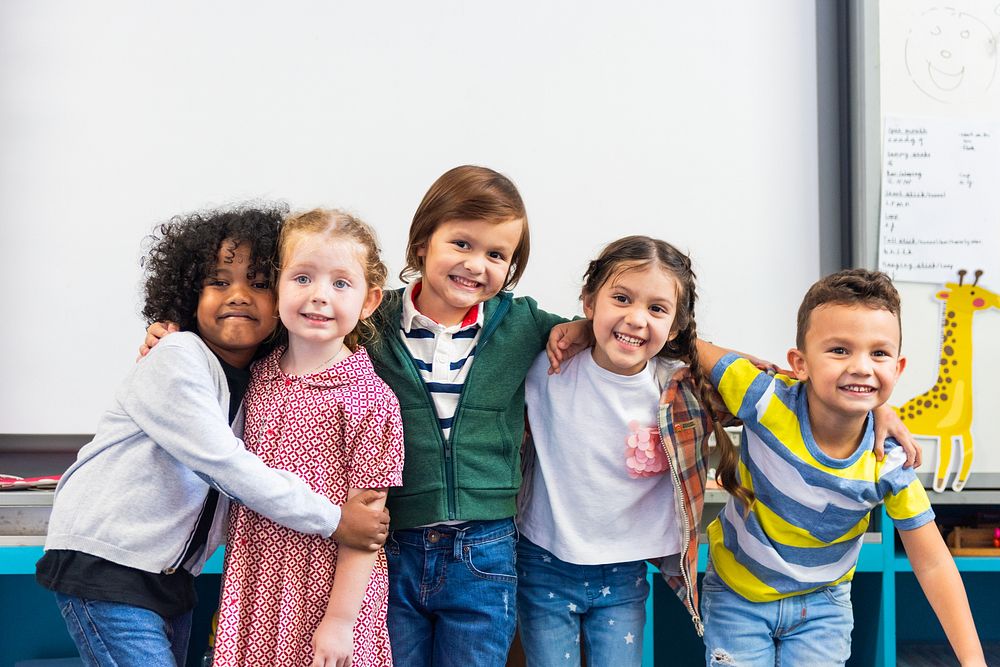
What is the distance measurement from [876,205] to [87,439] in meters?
2.01

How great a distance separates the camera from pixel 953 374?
1.92 m

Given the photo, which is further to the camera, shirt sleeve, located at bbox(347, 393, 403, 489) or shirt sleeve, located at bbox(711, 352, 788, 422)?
shirt sleeve, located at bbox(711, 352, 788, 422)

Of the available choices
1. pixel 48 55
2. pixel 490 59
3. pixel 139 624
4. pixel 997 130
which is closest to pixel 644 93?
pixel 490 59

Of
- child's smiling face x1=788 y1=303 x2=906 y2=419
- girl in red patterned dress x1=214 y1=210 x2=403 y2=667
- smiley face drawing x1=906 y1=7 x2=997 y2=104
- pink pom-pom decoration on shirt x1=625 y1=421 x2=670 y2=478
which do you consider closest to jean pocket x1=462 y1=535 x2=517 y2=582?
girl in red patterned dress x1=214 y1=210 x2=403 y2=667

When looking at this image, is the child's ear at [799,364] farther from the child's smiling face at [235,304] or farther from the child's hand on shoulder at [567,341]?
the child's smiling face at [235,304]

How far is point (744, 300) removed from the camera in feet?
6.66

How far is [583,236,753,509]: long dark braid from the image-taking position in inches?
52.5

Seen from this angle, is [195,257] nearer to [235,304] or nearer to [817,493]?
[235,304]

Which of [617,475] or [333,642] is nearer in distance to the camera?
[333,642]

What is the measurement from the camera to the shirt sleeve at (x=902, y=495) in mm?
1314

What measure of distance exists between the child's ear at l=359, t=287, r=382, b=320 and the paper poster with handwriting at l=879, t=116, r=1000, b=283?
1.29m

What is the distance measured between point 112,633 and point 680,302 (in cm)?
100

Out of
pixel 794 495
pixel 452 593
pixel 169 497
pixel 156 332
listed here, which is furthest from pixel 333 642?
pixel 794 495

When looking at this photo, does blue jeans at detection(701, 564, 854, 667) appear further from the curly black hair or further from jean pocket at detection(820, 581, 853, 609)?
the curly black hair
